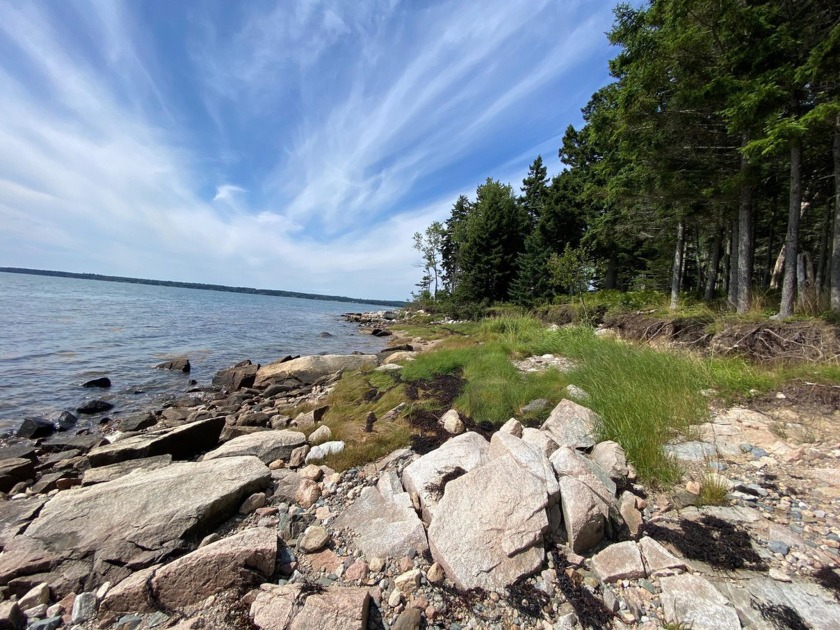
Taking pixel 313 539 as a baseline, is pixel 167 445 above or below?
below

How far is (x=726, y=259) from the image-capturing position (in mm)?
19531

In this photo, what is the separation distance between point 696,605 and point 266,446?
17.0 feet

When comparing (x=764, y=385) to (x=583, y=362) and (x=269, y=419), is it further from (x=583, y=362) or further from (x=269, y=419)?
(x=269, y=419)

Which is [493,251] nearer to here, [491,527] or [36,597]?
[491,527]

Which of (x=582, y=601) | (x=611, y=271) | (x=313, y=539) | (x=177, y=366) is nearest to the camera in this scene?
(x=582, y=601)

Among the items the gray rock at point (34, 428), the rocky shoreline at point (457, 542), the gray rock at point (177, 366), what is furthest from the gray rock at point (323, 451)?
the gray rock at point (177, 366)

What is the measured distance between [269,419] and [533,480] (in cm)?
659

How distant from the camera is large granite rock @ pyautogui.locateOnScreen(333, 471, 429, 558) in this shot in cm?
292

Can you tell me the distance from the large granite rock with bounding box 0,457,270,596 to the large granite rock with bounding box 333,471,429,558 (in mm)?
1348

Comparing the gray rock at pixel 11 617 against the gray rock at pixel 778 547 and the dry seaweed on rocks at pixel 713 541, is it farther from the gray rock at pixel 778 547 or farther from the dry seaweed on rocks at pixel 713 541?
the gray rock at pixel 778 547

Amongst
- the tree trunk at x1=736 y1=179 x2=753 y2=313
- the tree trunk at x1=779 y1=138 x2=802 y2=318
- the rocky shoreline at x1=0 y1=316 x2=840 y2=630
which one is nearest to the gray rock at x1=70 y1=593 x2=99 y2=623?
the rocky shoreline at x1=0 y1=316 x2=840 y2=630

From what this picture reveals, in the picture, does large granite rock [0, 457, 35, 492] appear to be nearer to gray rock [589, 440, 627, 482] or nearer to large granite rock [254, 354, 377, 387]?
large granite rock [254, 354, 377, 387]

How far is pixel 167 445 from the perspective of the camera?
577cm

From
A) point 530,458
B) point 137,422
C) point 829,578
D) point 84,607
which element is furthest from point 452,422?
point 137,422
